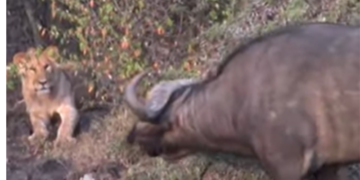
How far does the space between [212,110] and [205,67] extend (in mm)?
2103

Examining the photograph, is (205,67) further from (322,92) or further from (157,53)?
(322,92)

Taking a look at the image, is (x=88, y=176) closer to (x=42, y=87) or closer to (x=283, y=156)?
(x=42, y=87)

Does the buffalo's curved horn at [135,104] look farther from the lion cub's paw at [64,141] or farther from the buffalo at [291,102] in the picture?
the lion cub's paw at [64,141]

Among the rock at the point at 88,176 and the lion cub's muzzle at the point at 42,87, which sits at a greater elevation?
the lion cub's muzzle at the point at 42,87

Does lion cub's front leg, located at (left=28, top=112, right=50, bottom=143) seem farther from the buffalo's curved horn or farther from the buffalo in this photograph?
the buffalo

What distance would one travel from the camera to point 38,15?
1320cm

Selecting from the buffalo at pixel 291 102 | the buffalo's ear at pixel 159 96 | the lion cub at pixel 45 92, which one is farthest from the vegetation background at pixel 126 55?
the buffalo at pixel 291 102

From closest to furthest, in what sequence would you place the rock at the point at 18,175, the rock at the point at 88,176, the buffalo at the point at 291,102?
the buffalo at the point at 291,102, the rock at the point at 88,176, the rock at the point at 18,175

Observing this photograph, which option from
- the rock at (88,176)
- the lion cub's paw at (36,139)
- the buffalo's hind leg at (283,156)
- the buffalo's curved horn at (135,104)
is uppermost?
the buffalo's curved horn at (135,104)

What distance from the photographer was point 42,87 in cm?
1131

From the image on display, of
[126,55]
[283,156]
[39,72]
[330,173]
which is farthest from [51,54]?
[283,156]

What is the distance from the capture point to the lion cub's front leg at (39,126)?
11.3 m

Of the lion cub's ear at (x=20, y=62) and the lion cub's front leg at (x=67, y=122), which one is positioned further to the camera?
the lion cub's ear at (x=20, y=62)

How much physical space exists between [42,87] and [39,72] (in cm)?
14
